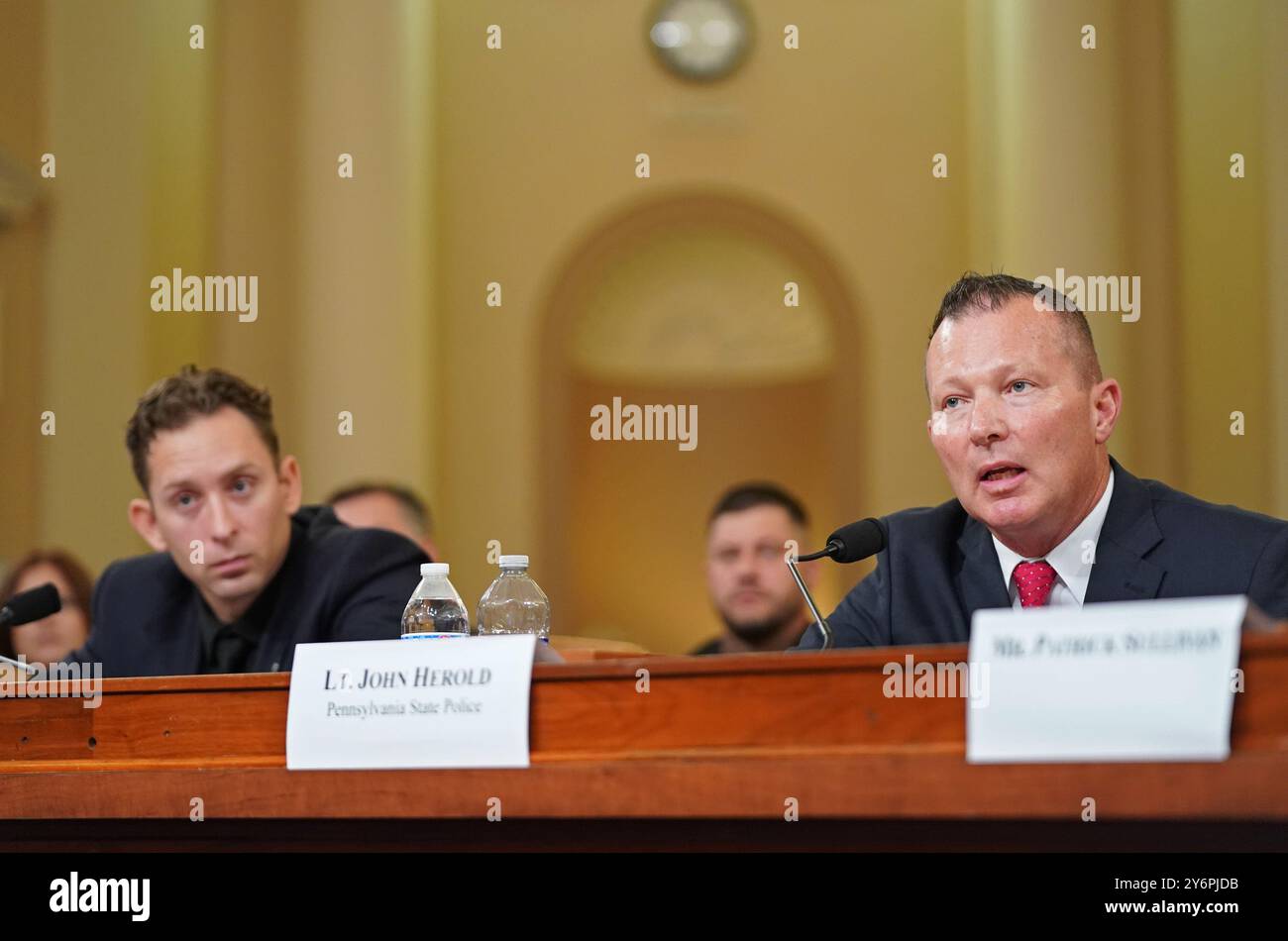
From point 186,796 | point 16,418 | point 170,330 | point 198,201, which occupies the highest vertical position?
point 198,201

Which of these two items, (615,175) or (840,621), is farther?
(615,175)

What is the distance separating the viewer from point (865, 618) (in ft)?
6.72

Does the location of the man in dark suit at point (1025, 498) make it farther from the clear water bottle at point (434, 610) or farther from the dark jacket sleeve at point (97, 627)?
the dark jacket sleeve at point (97, 627)

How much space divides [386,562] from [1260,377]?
13.3 feet

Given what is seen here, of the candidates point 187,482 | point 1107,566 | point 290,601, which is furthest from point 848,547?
point 187,482

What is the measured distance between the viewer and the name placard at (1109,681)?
118 centimetres

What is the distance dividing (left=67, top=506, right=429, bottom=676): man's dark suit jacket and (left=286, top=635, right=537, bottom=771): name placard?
90 cm

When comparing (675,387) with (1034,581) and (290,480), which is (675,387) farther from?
(1034,581)

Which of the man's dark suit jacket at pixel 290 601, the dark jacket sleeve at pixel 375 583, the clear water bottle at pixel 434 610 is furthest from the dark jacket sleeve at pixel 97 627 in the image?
the clear water bottle at pixel 434 610

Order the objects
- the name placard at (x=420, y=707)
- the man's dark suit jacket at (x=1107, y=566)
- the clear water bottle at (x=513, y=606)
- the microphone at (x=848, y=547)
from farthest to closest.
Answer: the clear water bottle at (x=513, y=606) < the man's dark suit jacket at (x=1107, y=566) < the microphone at (x=848, y=547) < the name placard at (x=420, y=707)

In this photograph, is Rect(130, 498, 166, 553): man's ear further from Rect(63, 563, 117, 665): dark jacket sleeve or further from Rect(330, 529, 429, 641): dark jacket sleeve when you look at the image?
Rect(330, 529, 429, 641): dark jacket sleeve

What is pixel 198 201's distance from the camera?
626 centimetres
